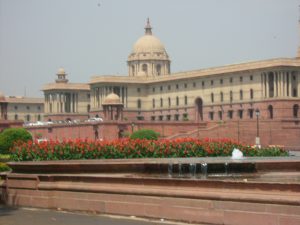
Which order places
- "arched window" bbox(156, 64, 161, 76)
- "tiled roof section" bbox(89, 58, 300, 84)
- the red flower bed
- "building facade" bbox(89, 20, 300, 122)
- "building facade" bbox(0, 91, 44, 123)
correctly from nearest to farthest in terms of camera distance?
1. the red flower bed
2. "building facade" bbox(89, 20, 300, 122)
3. "tiled roof section" bbox(89, 58, 300, 84)
4. "arched window" bbox(156, 64, 161, 76)
5. "building facade" bbox(0, 91, 44, 123)

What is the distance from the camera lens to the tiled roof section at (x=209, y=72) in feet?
281

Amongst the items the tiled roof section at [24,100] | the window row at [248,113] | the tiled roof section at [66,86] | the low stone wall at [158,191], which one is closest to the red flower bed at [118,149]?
the low stone wall at [158,191]

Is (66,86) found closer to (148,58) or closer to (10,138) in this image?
(148,58)

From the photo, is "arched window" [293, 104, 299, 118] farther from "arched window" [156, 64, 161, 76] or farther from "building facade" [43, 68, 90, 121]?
"building facade" [43, 68, 90, 121]

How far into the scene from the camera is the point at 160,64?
4589 inches

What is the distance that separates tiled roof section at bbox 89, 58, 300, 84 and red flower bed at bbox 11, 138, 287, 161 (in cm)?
6296

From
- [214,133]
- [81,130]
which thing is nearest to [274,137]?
[214,133]

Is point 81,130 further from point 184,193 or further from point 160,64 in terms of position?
point 184,193

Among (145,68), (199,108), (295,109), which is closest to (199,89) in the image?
(199,108)

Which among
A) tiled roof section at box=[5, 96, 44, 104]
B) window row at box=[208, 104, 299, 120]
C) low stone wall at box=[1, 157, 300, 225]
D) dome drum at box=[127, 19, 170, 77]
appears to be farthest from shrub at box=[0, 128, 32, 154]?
tiled roof section at box=[5, 96, 44, 104]

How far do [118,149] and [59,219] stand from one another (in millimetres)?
5831

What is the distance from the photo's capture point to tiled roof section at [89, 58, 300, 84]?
281 ft

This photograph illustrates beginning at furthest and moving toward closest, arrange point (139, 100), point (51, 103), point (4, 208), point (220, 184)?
point (51, 103) < point (139, 100) < point (4, 208) < point (220, 184)

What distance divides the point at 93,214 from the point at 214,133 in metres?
60.5
